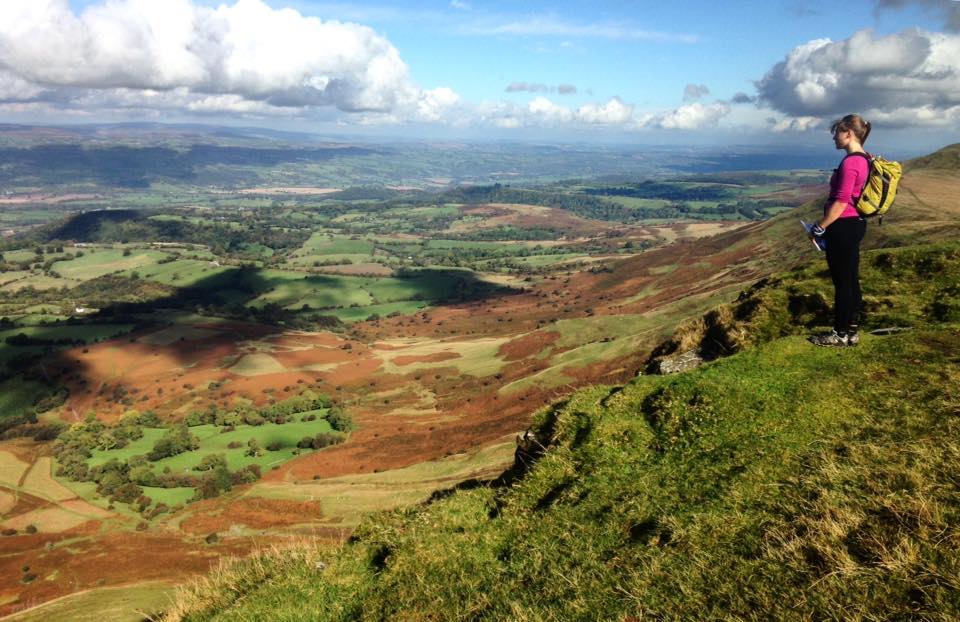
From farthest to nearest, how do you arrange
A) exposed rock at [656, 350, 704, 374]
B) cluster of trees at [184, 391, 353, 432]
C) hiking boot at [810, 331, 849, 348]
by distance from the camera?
cluster of trees at [184, 391, 353, 432]
exposed rock at [656, 350, 704, 374]
hiking boot at [810, 331, 849, 348]

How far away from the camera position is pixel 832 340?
12.2 m

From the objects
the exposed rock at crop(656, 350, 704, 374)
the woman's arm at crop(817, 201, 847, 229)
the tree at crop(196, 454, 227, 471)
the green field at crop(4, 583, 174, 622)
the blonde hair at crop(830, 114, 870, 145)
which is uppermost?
the blonde hair at crop(830, 114, 870, 145)

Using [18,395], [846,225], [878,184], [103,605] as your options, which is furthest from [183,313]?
[878,184]

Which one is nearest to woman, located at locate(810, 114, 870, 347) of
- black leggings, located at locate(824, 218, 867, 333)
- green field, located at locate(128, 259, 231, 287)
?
black leggings, located at locate(824, 218, 867, 333)

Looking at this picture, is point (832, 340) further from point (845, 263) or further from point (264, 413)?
point (264, 413)

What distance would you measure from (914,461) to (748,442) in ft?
7.99

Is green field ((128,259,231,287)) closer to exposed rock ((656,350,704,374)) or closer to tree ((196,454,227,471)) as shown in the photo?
tree ((196,454,227,471))

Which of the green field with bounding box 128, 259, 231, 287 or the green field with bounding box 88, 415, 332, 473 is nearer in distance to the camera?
the green field with bounding box 88, 415, 332, 473

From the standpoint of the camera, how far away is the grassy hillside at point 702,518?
5844mm

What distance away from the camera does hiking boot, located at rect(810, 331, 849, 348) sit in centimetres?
1206

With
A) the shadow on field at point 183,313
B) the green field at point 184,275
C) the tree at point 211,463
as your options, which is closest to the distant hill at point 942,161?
the shadow on field at point 183,313

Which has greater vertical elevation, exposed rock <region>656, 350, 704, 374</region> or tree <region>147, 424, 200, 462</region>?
exposed rock <region>656, 350, 704, 374</region>

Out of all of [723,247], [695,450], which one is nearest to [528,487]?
[695,450]

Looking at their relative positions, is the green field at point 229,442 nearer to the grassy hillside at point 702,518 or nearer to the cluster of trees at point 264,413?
the cluster of trees at point 264,413
